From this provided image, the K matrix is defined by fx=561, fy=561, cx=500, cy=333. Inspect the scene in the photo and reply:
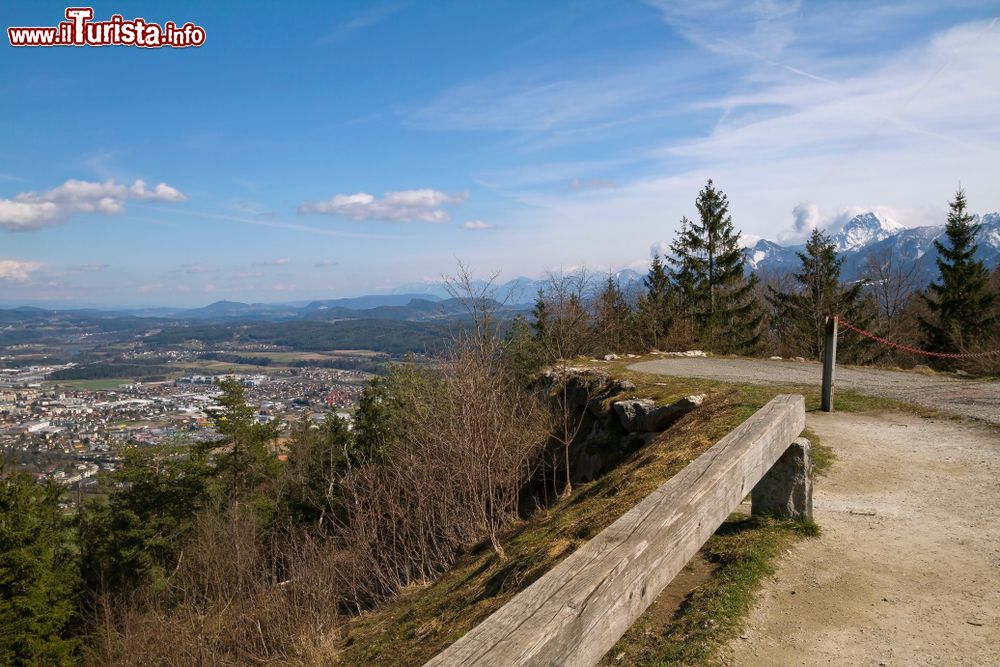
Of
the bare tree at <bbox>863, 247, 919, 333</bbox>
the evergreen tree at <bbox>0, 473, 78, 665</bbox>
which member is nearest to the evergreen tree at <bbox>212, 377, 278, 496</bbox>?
the evergreen tree at <bbox>0, 473, 78, 665</bbox>

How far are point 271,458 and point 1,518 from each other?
1192 centimetres

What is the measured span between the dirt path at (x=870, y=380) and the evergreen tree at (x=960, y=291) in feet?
51.5

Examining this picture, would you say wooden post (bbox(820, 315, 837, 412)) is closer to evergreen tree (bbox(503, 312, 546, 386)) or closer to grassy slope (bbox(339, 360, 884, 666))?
grassy slope (bbox(339, 360, 884, 666))

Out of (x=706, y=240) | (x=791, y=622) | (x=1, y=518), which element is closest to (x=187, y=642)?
(x=791, y=622)

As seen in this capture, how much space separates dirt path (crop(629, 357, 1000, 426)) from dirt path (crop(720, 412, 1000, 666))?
3.34m

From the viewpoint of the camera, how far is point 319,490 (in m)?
24.9

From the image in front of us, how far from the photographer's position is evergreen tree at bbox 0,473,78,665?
18.3 metres

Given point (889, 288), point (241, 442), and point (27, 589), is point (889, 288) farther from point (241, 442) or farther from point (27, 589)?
point (27, 589)

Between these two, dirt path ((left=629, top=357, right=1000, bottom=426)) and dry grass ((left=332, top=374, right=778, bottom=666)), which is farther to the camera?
dirt path ((left=629, top=357, right=1000, bottom=426))

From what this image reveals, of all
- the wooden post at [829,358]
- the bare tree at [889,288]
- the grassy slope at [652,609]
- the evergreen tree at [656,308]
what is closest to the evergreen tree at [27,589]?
the grassy slope at [652,609]

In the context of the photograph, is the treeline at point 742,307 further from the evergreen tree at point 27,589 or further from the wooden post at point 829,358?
the evergreen tree at point 27,589

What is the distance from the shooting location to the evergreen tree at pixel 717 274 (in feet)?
93.5

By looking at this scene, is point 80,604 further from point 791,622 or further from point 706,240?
point 706,240

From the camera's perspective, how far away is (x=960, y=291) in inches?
1089
